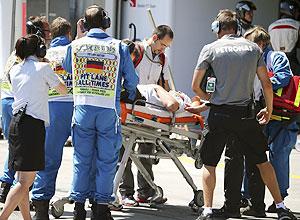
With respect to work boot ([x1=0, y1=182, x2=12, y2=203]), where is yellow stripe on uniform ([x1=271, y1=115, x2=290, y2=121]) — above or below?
above

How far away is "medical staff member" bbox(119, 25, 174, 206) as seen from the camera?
8.75 meters

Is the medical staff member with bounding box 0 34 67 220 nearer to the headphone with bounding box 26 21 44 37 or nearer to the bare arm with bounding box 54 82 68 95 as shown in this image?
the bare arm with bounding box 54 82 68 95

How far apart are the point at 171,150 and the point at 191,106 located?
51 centimetres

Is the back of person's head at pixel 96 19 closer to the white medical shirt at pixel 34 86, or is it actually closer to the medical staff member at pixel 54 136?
the medical staff member at pixel 54 136

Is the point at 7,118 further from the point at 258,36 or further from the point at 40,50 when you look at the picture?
the point at 258,36

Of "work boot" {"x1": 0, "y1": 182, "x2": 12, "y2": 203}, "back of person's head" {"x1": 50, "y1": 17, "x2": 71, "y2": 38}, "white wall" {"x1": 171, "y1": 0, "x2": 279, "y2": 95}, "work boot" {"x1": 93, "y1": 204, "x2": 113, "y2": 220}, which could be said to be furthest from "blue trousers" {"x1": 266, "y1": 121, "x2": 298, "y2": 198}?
"white wall" {"x1": 171, "y1": 0, "x2": 279, "y2": 95}

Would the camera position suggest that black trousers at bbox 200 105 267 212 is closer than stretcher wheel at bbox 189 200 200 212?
Yes

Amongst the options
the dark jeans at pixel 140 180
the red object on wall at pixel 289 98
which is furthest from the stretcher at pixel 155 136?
the red object on wall at pixel 289 98

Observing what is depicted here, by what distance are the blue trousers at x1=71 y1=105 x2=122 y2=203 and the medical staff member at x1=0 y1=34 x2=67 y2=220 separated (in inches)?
11.4

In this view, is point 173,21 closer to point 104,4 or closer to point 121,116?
point 104,4

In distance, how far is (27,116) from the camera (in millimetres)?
7160

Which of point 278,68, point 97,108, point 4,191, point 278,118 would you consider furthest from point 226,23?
point 4,191

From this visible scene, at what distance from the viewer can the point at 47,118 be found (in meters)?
7.25

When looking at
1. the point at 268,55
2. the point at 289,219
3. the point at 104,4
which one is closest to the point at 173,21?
the point at 104,4
